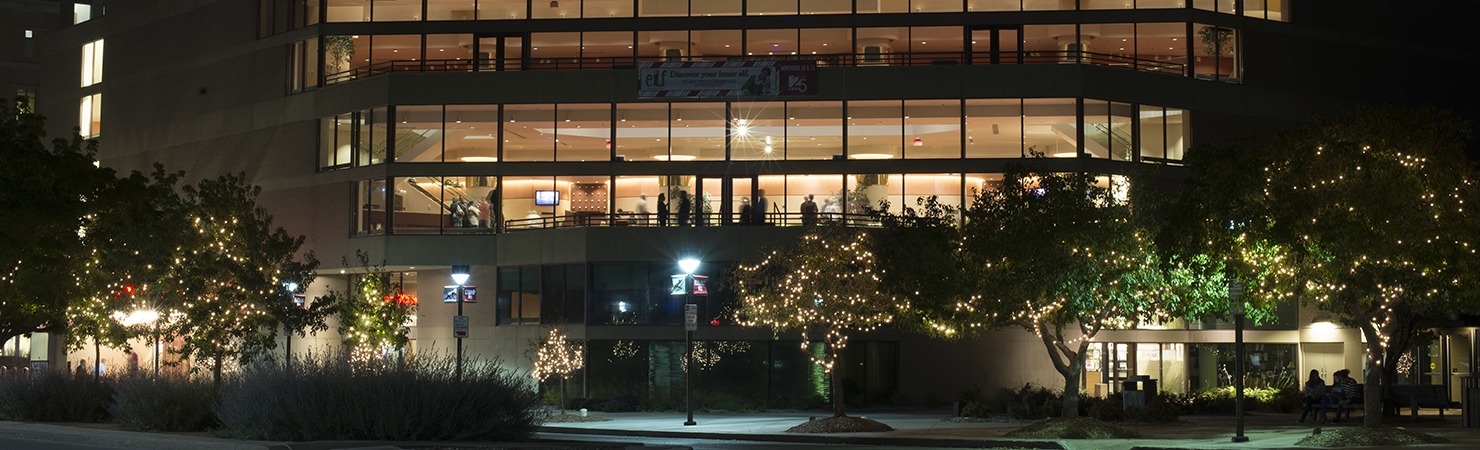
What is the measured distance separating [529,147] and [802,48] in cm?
977

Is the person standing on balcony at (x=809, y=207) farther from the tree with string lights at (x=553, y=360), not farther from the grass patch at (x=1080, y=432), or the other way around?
the grass patch at (x=1080, y=432)

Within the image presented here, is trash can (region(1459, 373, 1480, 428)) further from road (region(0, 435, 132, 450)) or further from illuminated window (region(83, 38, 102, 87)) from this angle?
illuminated window (region(83, 38, 102, 87))

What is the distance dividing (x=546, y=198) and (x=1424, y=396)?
28439 millimetres

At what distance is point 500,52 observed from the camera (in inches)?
2285

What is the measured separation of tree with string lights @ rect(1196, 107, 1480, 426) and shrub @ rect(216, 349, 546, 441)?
13923 mm

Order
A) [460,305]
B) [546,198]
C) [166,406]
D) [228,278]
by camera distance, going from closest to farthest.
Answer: [166,406] → [460,305] → [228,278] → [546,198]

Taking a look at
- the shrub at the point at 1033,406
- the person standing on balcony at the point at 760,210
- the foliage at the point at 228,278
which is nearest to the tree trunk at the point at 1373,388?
the shrub at the point at 1033,406

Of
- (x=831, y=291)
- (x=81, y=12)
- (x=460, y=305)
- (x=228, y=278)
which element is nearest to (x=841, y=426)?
(x=831, y=291)

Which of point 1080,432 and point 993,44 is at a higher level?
point 993,44

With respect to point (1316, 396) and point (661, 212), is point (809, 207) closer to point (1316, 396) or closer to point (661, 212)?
point (661, 212)

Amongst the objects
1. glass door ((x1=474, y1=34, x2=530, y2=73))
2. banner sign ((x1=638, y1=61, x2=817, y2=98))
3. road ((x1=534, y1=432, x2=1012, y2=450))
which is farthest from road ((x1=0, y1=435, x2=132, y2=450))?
glass door ((x1=474, y1=34, x2=530, y2=73))

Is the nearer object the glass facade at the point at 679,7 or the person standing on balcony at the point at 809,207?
the person standing on balcony at the point at 809,207

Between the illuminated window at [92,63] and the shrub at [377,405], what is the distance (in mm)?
47449

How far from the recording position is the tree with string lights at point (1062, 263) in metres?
33.2
